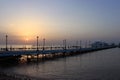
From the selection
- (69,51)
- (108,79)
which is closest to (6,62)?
(108,79)

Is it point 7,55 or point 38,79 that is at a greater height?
point 7,55

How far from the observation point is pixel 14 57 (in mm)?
46844

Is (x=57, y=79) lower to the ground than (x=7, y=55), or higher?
lower

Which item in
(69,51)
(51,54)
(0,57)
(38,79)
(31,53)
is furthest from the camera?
(69,51)

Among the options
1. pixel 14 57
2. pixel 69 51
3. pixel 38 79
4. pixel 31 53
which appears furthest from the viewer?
pixel 69 51

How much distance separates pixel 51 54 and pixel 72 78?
3838cm

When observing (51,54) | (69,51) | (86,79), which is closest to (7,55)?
(86,79)

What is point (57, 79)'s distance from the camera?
2795 cm

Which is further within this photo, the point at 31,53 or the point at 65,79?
the point at 31,53

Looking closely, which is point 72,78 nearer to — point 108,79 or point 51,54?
point 108,79

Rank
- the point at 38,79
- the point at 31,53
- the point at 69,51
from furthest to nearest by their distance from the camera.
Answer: the point at 69,51, the point at 31,53, the point at 38,79

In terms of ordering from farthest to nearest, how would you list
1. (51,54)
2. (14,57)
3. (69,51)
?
(69,51), (51,54), (14,57)

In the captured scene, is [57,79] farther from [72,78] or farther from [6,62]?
[6,62]

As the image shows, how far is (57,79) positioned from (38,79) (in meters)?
2.42
